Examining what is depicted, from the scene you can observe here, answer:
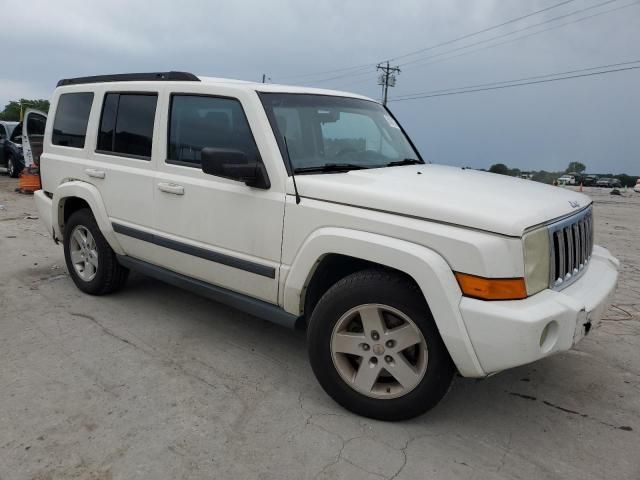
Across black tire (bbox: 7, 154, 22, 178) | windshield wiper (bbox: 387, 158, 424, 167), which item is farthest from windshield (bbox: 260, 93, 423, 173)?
black tire (bbox: 7, 154, 22, 178)

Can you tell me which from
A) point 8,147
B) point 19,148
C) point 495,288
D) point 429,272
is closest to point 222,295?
point 429,272

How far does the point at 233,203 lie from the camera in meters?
3.32

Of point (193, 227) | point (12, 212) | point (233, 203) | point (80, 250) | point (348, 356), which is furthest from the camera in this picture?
point (12, 212)

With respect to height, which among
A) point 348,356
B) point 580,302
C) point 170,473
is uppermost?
point 580,302

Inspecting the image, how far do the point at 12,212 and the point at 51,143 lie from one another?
18.5 ft

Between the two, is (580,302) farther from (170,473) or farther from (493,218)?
(170,473)

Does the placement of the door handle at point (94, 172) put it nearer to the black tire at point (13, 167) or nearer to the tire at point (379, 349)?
the tire at point (379, 349)

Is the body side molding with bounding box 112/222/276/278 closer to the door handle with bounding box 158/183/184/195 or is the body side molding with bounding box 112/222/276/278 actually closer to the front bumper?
the door handle with bounding box 158/183/184/195

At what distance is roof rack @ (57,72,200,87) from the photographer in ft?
12.4

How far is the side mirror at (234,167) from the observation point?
2.99 metres

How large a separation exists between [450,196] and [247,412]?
1.61 meters

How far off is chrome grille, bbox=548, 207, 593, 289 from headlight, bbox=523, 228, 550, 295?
1.9 inches


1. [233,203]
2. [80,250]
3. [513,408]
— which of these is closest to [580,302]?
[513,408]

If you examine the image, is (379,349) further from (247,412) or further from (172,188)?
(172,188)
